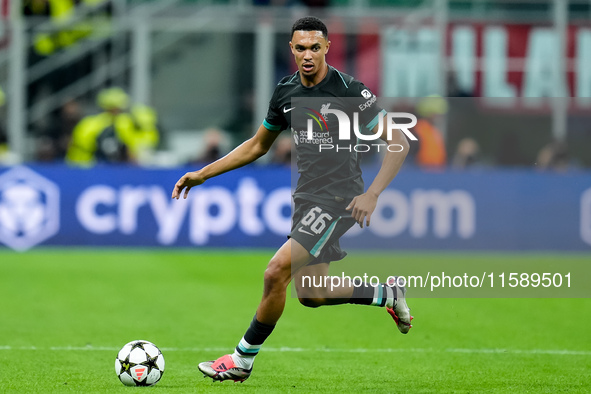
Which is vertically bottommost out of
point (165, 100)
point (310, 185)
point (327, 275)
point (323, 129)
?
point (327, 275)

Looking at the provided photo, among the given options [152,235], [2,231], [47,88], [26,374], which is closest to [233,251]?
[152,235]

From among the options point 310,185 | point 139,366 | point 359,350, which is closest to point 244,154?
point 310,185

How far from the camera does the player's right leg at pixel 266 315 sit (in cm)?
677

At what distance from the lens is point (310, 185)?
712 centimetres

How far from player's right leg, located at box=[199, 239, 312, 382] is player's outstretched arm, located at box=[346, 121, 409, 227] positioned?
48 centimetres

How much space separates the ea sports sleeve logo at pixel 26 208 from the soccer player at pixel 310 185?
9114mm

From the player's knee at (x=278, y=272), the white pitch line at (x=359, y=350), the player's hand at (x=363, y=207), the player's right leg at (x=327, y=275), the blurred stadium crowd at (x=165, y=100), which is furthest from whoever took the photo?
the blurred stadium crowd at (x=165, y=100)

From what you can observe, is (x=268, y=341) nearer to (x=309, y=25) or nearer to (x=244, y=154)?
(x=244, y=154)

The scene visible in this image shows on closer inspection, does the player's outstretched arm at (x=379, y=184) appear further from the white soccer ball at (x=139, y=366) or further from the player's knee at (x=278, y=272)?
the white soccer ball at (x=139, y=366)

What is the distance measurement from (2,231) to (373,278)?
28.8 feet

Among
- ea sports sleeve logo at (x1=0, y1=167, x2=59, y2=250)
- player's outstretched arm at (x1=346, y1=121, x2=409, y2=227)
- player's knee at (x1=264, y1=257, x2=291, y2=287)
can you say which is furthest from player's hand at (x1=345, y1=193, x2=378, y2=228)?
ea sports sleeve logo at (x1=0, y1=167, x2=59, y2=250)

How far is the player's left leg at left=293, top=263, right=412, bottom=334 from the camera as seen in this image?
714 centimetres

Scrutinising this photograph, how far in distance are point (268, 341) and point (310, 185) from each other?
7.37ft

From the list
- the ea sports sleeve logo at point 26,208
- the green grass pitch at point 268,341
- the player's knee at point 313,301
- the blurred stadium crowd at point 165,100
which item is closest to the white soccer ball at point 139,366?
the green grass pitch at point 268,341
